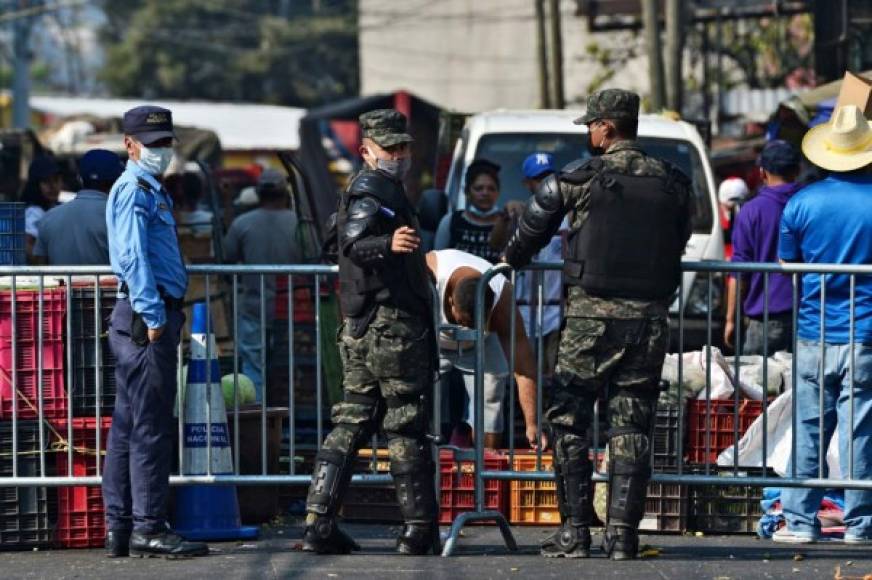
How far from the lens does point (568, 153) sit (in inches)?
502

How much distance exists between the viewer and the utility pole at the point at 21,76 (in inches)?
1646

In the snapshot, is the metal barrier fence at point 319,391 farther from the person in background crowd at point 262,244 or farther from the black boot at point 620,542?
the person in background crowd at point 262,244

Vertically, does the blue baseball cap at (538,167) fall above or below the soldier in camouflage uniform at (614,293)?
above

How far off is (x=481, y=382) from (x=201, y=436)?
54.4 inches

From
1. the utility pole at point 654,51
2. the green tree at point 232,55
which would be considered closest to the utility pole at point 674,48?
the utility pole at point 654,51

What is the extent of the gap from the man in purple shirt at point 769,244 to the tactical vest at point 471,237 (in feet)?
5.24

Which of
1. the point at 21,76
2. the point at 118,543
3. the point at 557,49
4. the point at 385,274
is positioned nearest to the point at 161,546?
the point at 118,543

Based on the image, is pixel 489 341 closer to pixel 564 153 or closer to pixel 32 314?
pixel 32 314

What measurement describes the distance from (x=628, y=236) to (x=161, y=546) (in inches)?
98.2

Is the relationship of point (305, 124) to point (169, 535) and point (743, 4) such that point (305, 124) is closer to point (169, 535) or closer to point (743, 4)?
point (743, 4)

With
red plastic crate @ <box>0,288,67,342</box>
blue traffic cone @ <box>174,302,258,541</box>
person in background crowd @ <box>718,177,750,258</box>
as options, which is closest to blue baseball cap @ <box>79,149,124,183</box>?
red plastic crate @ <box>0,288,67,342</box>

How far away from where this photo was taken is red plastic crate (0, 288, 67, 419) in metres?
7.98

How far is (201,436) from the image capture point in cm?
805

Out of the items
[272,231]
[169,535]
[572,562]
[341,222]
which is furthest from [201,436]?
[272,231]
